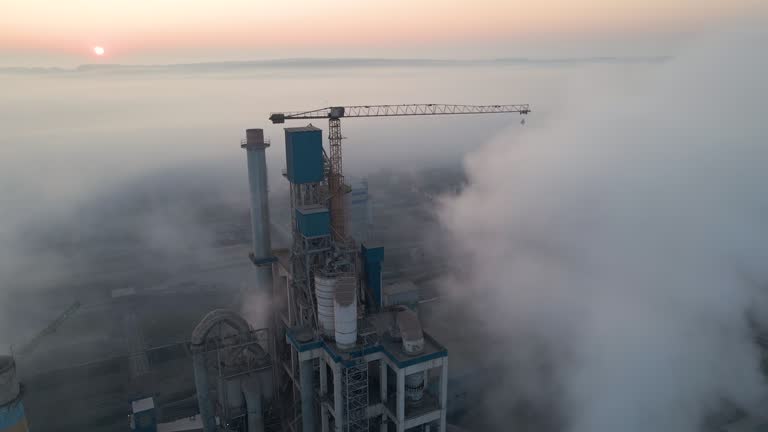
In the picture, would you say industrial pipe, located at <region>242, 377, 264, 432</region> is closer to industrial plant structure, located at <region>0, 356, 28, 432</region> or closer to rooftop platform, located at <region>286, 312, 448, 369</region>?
rooftop platform, located at <region>286, 312, 448, 369</region>

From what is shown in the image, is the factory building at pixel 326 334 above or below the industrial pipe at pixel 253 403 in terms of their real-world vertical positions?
above

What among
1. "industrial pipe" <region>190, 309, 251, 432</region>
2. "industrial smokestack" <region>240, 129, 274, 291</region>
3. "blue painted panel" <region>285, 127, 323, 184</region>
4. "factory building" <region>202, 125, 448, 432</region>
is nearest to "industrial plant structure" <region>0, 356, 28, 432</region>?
"industrial pipe" <region>190, 309, 251, 432</region>

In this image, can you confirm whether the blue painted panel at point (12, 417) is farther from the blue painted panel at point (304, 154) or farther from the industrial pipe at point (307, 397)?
the blue painted panel at point (304, 154)

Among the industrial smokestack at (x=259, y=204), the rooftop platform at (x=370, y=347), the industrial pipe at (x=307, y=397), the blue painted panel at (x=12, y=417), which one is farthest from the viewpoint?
the industrial smokestack at (x=259, y=204)

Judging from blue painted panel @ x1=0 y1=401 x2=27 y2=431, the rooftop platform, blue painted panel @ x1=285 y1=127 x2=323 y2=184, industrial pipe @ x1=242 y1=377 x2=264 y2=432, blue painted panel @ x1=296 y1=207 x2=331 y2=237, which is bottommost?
industrial pipe @ x1=242 y1=377 x2=264 y2=432

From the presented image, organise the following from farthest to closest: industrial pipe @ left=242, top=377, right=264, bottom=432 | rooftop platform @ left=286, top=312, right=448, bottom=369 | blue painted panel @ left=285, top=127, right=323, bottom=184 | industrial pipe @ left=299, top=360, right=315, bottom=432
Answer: industrial pipe @ left=242, top=377, right=264, bottom=432
blue painted panel @ left=285, top=127, right=323, bottom=184
industrial pipe @ left=299, top=360, right=315, bottom=432
rooftop platform @ left=286, top=312, right=448, bottom=369

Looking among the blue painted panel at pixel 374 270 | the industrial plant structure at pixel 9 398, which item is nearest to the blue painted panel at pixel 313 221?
the blue painted panel at pixel 374 270
